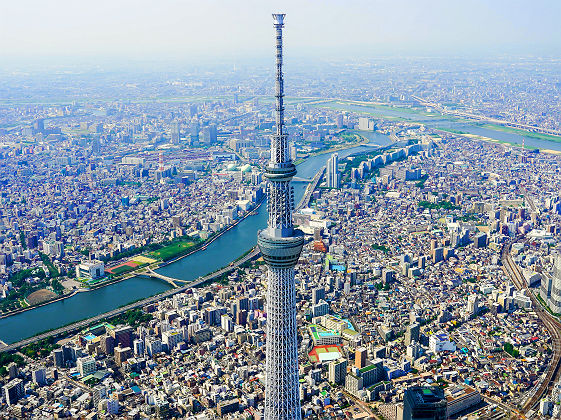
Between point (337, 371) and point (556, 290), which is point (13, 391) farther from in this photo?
point (556, 290)

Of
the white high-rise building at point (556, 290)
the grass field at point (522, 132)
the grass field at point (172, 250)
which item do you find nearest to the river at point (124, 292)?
the grass field at point (172, 250)

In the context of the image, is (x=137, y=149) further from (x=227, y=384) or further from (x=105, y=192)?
(x=227, y=384)

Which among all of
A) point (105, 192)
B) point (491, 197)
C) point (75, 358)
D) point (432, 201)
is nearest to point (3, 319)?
point (75, 358)

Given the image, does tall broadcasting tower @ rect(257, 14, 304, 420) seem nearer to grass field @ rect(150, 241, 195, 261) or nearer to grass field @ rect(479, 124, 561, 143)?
grass field @ rect(150, 241, 195, 261)

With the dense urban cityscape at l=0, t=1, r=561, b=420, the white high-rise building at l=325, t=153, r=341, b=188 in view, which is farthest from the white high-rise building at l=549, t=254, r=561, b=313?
the white high-rise building at l=325, t=153, r=341, b=188

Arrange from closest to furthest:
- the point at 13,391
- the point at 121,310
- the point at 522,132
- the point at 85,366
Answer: the point at 13,391, the point at 85,366, the point at 121,310, the point at 522,132

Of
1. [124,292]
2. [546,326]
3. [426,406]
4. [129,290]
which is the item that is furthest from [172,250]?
[426,406]
